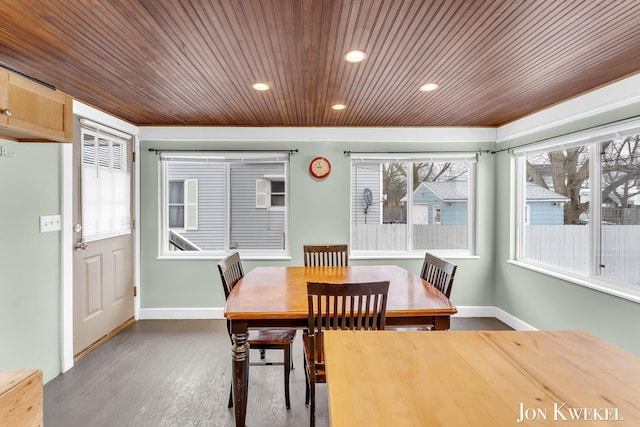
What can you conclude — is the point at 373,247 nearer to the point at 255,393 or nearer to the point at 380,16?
the point at 255,393

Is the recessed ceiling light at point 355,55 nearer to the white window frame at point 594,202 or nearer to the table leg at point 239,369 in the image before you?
the table leg at point 239,369

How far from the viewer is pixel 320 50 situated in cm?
203

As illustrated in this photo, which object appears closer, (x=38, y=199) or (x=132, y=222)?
(x=38, y=199)

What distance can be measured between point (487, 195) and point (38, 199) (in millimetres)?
4410

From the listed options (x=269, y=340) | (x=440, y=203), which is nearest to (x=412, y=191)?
(x=440, y=203)

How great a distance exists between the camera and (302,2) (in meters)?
1.54

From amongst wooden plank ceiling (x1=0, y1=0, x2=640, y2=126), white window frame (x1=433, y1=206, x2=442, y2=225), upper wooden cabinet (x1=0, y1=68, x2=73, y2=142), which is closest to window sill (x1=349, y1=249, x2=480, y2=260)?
white window frame (x1=433, y1=206, x2=442, y2=225)

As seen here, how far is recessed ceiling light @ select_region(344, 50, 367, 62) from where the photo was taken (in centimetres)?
205

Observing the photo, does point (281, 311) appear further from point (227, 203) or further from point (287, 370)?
point (227, 203)

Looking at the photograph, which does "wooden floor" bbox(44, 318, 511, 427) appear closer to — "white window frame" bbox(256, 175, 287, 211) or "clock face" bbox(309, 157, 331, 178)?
"white window frame" bbox(256, 175, 287, 211)

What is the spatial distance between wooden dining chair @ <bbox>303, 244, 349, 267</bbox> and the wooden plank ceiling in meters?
1.35

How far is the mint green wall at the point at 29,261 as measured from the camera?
7.63ft

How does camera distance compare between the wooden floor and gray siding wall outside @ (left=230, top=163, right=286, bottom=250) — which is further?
gray siding wall outside @ (left=230, top=163, right=286, bottom=250)

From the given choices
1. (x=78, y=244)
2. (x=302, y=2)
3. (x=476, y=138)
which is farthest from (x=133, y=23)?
(x=476, y=138)
